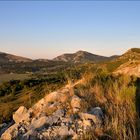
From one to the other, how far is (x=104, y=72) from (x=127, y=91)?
4142 millimetres

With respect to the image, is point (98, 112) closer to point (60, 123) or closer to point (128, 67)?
point (60, 123)

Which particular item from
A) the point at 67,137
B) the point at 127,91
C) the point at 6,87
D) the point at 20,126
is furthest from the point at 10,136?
the point at 6,87

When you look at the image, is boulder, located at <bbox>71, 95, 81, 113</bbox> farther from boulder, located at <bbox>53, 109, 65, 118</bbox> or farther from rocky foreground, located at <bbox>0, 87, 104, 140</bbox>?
boulder, located at <bbox>53, 109, 65, 118</bbox>

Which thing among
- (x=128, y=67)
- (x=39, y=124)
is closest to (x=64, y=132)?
(x=39, y=124)

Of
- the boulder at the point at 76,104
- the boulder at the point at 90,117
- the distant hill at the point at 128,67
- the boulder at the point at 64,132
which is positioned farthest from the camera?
the distant hill at the point at 128,67

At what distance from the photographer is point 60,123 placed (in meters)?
6.52

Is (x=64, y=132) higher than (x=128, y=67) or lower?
lower

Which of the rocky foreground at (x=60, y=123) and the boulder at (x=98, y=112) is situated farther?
the boulder at (x=98, y=112)

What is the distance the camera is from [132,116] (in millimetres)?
6438

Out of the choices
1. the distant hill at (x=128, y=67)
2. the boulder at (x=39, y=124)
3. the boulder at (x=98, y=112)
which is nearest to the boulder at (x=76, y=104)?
the boulder at (x=98, y=112)

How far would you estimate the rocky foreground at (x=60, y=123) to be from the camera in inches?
235

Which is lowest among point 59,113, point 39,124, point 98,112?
point 39,124

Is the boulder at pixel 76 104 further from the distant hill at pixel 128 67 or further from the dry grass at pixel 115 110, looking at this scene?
the distant hill at pixel 128 67

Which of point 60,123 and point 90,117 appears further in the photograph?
point 60,123
